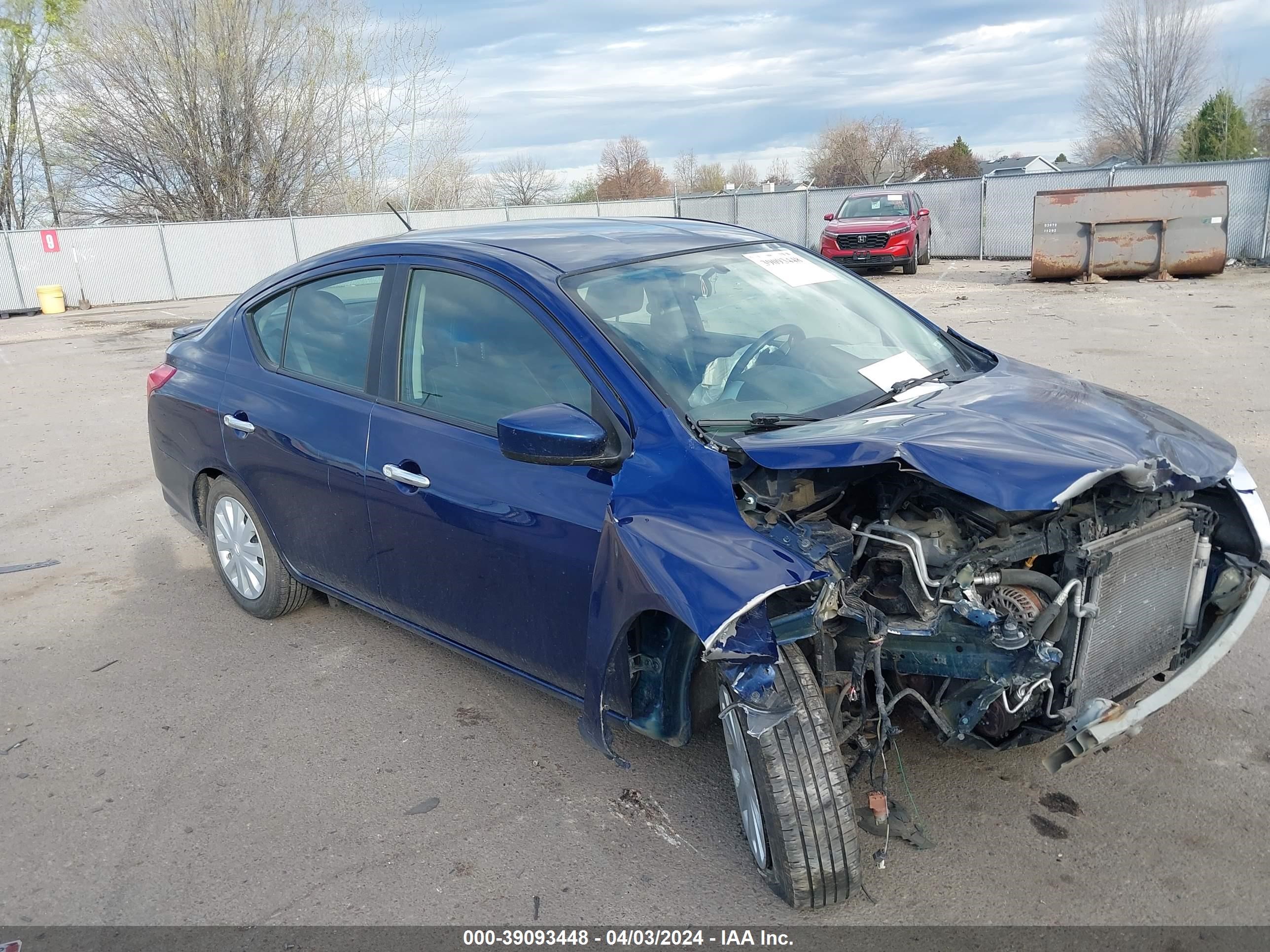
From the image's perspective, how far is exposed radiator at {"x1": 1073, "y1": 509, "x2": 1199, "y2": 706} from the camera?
2.70m

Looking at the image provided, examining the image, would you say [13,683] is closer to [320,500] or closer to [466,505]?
[320,500]

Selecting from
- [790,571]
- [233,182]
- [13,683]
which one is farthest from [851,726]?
[233,182]

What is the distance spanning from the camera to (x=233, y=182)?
1318 inches

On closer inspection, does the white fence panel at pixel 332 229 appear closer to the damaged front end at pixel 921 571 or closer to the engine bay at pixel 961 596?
the damaged front end at pixel 921 571

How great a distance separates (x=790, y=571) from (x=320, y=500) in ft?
7.23

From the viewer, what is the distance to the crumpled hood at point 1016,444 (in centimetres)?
245

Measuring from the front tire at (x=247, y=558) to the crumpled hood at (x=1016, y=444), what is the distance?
2559 mm

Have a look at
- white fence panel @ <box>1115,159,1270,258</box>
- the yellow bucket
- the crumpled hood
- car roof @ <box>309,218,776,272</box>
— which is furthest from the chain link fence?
the crumpled hood

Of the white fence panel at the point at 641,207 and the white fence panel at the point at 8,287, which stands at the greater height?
the white fence panel at the point at 641,207

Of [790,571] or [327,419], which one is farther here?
[327,419]

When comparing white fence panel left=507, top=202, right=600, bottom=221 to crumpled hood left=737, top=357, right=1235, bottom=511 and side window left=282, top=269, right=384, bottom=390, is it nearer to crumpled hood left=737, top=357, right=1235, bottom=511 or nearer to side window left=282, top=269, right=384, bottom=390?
side window left=282, top=269, right=384, bottom=390

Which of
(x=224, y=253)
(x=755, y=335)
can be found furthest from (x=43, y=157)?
(x=755, y=335)

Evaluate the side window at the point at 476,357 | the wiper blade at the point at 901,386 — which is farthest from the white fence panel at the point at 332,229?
the wiper blade at the point at 901,386

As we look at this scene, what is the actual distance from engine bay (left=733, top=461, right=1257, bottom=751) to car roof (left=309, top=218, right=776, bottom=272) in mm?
1202
